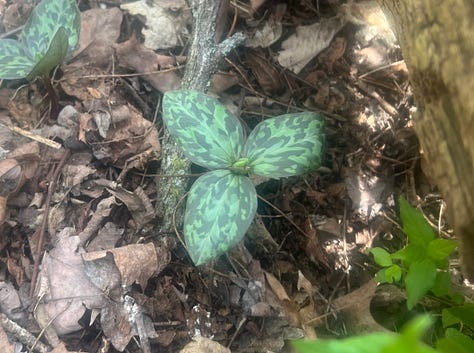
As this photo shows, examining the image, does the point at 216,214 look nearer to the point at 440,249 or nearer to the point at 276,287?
the point at 276,287

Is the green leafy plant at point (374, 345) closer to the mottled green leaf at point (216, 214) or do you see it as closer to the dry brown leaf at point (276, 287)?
Answer: the mottled green leaf at point (216, 214)

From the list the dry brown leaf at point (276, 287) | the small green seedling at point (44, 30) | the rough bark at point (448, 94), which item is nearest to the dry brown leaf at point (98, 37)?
Answer: the small green seedling at point (44, 30)

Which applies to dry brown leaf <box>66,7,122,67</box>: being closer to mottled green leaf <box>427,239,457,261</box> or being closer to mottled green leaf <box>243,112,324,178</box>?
mottled green leaf <box>243,112,324,178</box>

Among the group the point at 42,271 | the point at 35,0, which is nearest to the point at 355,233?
the point at 42,271

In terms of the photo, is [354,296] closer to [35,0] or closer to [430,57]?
[430,57]

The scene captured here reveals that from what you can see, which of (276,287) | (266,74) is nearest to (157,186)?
(276,287)

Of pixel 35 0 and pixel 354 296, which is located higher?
pixel 35 0
